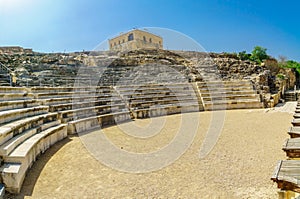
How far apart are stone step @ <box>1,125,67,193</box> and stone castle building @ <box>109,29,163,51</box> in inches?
1068

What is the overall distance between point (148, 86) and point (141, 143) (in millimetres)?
7574

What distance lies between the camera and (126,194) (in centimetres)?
330

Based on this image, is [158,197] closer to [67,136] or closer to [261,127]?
[67,136]

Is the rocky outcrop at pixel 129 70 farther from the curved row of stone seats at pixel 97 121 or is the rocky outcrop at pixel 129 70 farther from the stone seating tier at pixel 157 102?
the curved row of stone seats at pixel 97 121

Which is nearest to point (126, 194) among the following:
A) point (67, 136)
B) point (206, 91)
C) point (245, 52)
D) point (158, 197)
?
point (158, 197)

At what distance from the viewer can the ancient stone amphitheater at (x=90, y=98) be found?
4.61m

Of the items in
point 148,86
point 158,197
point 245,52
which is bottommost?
point 158,197

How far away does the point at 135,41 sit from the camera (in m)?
33.4

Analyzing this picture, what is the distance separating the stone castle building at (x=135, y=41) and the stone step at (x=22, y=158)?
89.0 ft

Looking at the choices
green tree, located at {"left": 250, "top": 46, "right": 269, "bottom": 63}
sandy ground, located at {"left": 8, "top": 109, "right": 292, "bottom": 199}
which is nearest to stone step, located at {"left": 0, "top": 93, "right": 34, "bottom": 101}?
sandy ground, located at {"left": 8, "top": 109, "right": 292, "bottom": 199}

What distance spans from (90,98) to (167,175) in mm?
6493

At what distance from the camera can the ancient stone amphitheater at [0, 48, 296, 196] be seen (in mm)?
4606

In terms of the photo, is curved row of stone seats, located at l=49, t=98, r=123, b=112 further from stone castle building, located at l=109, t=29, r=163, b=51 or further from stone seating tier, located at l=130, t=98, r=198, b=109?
stone castle building, located at l=109, t=29, r=163, b=51

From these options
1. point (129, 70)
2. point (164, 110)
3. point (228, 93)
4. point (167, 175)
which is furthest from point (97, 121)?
point (129, 70)
